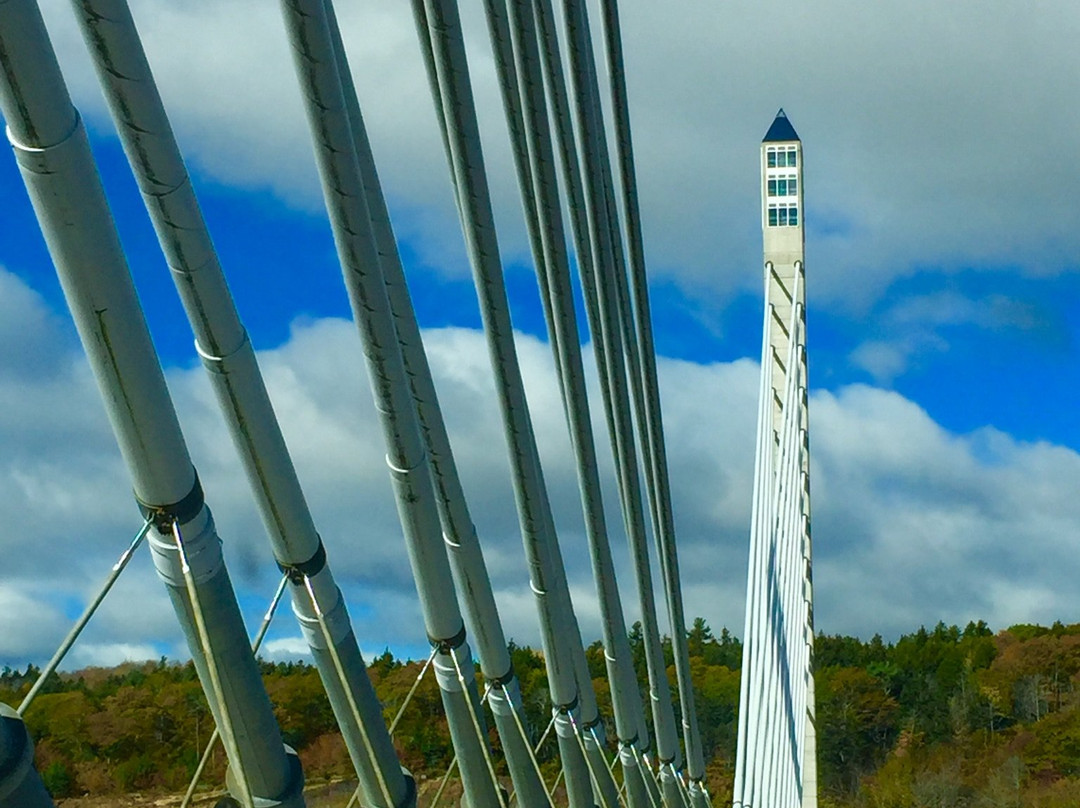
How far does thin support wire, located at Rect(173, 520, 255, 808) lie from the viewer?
795 cm

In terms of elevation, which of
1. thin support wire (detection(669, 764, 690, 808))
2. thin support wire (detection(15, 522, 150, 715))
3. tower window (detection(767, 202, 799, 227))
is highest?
tower window (detection(767, 202, 799, 227))

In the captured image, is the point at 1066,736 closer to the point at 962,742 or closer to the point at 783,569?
the point at 962,742

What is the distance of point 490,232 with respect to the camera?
1258 cm

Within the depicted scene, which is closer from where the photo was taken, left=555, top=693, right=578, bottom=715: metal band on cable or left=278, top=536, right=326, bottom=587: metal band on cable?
left=278, top=536, right=326, bottom=587: metal band on cable

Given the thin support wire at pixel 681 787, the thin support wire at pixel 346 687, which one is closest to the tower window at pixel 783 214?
the thin support wire at pixel 681 787

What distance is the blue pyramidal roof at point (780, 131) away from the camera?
3128 centimetres

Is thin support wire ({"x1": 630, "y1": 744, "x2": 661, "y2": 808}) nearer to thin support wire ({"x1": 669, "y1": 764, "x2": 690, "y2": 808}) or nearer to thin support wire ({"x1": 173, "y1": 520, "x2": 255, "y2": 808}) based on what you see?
thin support wire ({"x1": 669, "y1": 764, "x2": 690, "y2": 808})

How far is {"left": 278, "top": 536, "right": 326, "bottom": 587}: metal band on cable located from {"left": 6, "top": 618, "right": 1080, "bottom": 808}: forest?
20573 millimetres

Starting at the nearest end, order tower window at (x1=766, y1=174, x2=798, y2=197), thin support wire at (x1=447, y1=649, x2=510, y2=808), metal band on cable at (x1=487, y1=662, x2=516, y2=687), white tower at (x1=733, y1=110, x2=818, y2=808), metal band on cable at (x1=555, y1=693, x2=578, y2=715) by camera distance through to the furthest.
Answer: thin support wire at (x1=447, y1=649, x2=510, y2=808) → metal band on cable at (x1=487, y1=662, x2=516, y2=687) → metal band on cable at (x1=555, y1=693, x2=578, y2=715) → white tower at (x1=733, y1=110, x2=818, y2=808) → tower window at (x1=766, y1=174, x2=798, y2=197)

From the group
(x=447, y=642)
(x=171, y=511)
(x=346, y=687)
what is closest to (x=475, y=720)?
(x=447, y=642)

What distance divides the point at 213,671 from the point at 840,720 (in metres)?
69.6

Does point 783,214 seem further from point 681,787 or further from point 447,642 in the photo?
point 447,642

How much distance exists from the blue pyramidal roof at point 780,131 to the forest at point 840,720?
41.6 feet

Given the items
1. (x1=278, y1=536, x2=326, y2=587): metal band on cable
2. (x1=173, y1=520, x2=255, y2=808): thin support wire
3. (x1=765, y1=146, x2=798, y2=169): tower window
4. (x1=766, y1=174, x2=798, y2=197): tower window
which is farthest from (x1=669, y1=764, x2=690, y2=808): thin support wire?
(x1=173, y1=520, x2=255, y2=808): thin support wire
